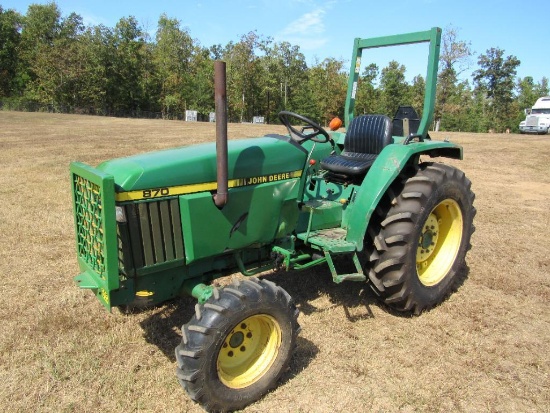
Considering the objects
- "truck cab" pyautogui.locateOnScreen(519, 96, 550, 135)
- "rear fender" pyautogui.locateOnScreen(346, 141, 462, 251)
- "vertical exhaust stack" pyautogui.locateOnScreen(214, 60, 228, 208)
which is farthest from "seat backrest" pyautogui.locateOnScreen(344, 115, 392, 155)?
"truck cab" pyautogui.locateOnScreen(519, 96, 550, 135)

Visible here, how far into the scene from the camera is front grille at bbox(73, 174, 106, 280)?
2.52m

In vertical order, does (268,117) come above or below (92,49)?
below

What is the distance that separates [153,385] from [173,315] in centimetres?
84

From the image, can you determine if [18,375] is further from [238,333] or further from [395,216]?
[395,216]

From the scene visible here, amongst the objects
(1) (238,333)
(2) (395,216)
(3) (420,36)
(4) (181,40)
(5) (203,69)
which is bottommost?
(1) (238,333)

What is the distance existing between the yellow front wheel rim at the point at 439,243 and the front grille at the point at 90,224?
2.56m

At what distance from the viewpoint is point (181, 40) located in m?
55.2

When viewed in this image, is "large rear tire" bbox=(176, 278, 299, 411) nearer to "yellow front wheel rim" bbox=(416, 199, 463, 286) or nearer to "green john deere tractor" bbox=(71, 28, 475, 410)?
"green john deere tractor" bbox=(71, 28, 475, 410)

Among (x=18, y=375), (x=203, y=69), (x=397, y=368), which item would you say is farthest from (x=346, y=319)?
(x=203, y=69)

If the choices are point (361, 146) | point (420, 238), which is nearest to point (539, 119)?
point (361, 146)

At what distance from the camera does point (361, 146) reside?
158 inches

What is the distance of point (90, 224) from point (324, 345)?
1.84 metres

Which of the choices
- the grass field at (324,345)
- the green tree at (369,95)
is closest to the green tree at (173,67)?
the green tree at (369,95)

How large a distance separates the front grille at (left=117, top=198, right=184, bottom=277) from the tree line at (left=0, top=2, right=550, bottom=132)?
40.5 metres
